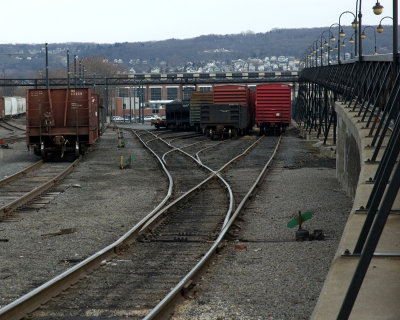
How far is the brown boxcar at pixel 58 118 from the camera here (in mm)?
29250

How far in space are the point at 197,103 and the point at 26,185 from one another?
37.9m

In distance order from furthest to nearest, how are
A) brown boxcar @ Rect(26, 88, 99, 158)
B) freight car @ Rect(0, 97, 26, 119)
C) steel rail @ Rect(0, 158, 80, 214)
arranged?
freight car @ Rect(0, 97, 26, 119), brown boxcar @ Rect(26, 88, 99, 158), steel rail @ Rect(0, 158, 80, 214)

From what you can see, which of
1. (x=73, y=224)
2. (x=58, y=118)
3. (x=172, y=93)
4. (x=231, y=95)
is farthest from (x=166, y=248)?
(x=172, y=93)

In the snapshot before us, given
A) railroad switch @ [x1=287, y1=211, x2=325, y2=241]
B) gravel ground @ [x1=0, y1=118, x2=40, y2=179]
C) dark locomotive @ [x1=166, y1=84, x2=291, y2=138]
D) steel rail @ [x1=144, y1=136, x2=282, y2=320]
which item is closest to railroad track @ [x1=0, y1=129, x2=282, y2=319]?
steel rail @ [x1=144, y1=136, x2=282, y2=320]

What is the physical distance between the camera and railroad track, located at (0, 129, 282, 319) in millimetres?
7867

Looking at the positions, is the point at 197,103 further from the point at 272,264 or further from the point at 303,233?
the point at 272,264

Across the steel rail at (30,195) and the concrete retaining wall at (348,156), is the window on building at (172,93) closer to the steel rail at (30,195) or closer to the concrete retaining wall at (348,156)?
the steel rail at (30,195)

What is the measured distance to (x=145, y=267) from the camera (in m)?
10.1

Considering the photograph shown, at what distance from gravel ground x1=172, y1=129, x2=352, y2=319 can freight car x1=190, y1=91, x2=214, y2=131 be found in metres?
38.4

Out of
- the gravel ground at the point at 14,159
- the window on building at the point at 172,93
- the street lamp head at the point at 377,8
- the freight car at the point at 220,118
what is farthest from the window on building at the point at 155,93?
the street lamp head at the point at 377,8

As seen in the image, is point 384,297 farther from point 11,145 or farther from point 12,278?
point 11,145

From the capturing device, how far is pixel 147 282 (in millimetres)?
9141

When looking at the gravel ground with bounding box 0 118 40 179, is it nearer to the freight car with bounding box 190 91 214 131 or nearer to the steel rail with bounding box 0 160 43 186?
the steel rail with bounding box 0 160 43 186

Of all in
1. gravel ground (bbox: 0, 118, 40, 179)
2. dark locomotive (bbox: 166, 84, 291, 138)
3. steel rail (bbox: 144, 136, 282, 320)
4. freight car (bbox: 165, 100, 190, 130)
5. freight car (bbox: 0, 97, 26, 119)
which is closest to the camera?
steel rail (bbox: 144, 136, 282, 320)
